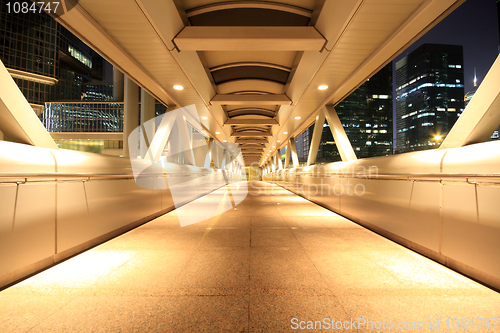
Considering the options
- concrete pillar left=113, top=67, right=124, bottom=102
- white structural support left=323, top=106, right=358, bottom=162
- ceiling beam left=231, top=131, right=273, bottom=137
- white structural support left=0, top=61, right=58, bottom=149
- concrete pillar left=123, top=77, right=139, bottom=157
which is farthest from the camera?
concrete pillar left=113, top=67, right=124, bottom=102

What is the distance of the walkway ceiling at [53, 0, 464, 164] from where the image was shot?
380 centimetres

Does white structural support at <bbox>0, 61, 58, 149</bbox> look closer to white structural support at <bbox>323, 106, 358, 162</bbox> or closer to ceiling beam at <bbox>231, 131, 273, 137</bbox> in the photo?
white structural support at <bbox>323, 106, 358, 162</bbox>

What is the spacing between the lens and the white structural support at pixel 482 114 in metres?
2.92

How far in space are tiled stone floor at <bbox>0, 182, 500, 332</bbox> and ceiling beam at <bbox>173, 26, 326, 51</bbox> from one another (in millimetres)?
3619

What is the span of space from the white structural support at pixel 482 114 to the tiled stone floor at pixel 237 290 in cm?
166

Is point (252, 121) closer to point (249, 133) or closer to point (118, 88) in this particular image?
point (249, 133)

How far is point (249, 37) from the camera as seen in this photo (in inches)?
186

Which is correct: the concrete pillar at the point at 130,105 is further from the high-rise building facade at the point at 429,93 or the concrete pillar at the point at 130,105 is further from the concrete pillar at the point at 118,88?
the concrete pillar at the point at 118,88

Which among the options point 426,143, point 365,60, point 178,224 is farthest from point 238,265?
point 365,60

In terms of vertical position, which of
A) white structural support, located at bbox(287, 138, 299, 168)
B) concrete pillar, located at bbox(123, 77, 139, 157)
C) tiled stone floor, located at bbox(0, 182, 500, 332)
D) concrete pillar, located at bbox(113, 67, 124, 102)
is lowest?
tiled stone floor, located at bbox(0, 182, 500, 332)

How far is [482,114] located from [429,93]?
516 centimetres

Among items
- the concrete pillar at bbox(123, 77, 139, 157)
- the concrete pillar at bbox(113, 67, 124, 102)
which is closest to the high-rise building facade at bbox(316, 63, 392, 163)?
the concrete pillar at bbox(123, 77, 139, 157)

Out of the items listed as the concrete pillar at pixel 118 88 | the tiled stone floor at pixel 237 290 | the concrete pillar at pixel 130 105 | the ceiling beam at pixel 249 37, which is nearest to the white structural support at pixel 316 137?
the ceiling beam at pixel 249 37

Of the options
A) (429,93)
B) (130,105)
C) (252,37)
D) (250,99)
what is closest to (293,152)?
(250,99)
